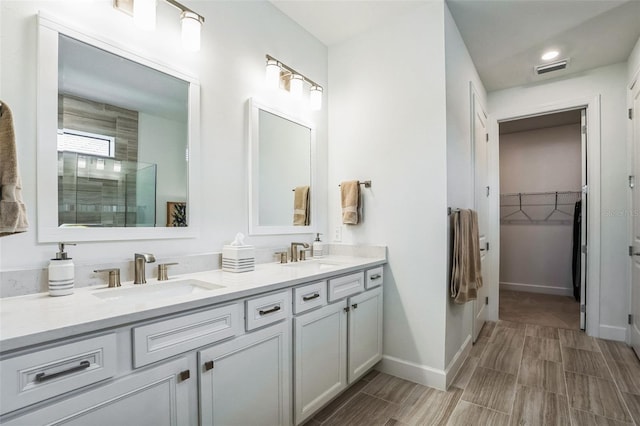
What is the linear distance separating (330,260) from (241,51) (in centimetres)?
156

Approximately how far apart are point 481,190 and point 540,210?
2.35 m

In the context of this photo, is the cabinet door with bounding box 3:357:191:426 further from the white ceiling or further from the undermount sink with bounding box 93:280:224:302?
the white ceiling

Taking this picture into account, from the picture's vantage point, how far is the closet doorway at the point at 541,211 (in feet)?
14.7

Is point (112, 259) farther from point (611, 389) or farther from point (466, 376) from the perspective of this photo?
point (611, 389)

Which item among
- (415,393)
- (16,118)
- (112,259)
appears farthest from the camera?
(415,393)

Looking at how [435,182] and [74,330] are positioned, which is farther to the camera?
[435,182]

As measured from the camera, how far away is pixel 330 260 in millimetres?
2379

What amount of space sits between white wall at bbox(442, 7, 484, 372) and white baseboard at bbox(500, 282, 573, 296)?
2.81m

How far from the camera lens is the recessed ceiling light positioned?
279cm

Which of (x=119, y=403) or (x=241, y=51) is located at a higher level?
(x=241, y=51)

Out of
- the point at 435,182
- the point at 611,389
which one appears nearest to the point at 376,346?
the point at 435,182

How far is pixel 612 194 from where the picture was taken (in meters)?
2.99

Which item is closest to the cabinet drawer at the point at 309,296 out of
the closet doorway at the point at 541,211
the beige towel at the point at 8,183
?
the beige towel at the point at 8,183

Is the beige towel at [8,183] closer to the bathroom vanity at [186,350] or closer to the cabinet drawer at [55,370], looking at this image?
the bathroom vanity at [186,350]
